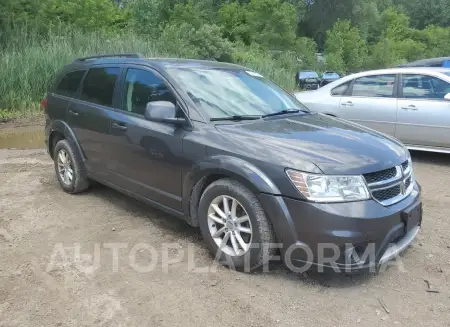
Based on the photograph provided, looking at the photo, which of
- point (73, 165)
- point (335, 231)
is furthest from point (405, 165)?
point (73, 165)

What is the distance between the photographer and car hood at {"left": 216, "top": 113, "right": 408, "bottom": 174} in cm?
327

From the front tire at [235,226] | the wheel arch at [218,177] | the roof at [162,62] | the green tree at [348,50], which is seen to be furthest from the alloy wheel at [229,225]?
the green tree at [348,50]

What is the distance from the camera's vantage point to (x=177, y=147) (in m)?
3.95

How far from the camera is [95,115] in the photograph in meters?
4.95

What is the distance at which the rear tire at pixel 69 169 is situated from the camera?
5.41 metres

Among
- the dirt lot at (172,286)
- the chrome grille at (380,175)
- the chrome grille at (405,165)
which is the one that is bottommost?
the dirt lot at (172,286)

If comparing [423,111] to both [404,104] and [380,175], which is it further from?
[380,175]

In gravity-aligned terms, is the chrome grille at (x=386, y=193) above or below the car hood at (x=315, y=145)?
below

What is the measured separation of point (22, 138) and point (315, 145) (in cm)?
874

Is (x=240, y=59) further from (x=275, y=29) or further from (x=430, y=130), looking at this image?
(x=430, y=130)

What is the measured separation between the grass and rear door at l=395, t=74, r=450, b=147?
30.9ft

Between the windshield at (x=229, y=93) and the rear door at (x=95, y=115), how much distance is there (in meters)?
0.95

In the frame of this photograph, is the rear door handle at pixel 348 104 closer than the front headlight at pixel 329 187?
No

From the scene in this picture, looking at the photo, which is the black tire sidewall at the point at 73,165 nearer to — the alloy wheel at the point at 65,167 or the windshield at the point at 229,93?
the alloy wheel at the point at 65,167
